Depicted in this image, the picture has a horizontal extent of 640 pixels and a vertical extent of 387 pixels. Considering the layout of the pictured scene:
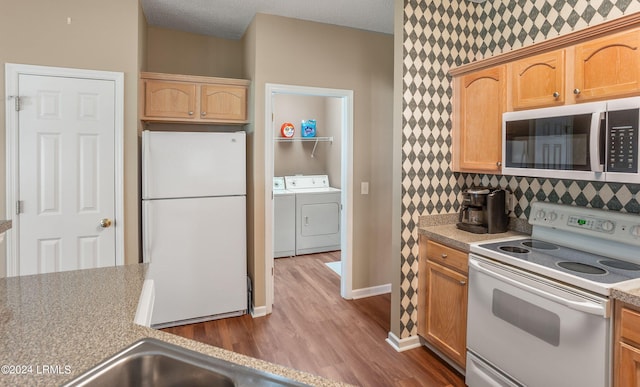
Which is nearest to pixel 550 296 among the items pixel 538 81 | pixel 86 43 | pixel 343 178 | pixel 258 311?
pixel 538 81

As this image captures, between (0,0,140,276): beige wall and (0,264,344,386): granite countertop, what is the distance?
1.58 meters

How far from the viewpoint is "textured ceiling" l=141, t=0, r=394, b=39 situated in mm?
2906

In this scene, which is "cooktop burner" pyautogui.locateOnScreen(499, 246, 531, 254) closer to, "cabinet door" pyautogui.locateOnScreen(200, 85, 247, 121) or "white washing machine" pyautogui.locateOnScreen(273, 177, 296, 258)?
"cabinet door" pyautogui.locateOnScreen(200, 85, 247, 121)

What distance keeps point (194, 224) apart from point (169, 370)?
2288mm

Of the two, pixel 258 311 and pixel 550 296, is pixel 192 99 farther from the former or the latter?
pixel 550 296

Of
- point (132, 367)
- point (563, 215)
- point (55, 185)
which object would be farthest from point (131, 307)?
Answer: point (563, 215)

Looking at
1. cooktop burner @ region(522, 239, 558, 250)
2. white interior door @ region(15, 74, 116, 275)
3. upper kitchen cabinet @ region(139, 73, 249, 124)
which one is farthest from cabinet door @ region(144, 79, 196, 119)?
cooktop burner @ region(522, 239, 558, 250)

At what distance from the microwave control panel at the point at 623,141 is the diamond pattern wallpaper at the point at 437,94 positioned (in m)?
0.69

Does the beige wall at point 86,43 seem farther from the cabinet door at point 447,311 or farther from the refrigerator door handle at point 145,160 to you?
the cabinet door at point 447,311

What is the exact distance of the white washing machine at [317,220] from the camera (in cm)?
512

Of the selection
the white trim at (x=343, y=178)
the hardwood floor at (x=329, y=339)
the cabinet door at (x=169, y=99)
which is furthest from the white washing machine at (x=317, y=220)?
the cabinet door at (x=169, y=99)

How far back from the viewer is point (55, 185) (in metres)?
2.58

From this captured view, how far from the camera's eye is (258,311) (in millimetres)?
3221

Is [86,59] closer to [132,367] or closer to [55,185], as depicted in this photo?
[55,185]
